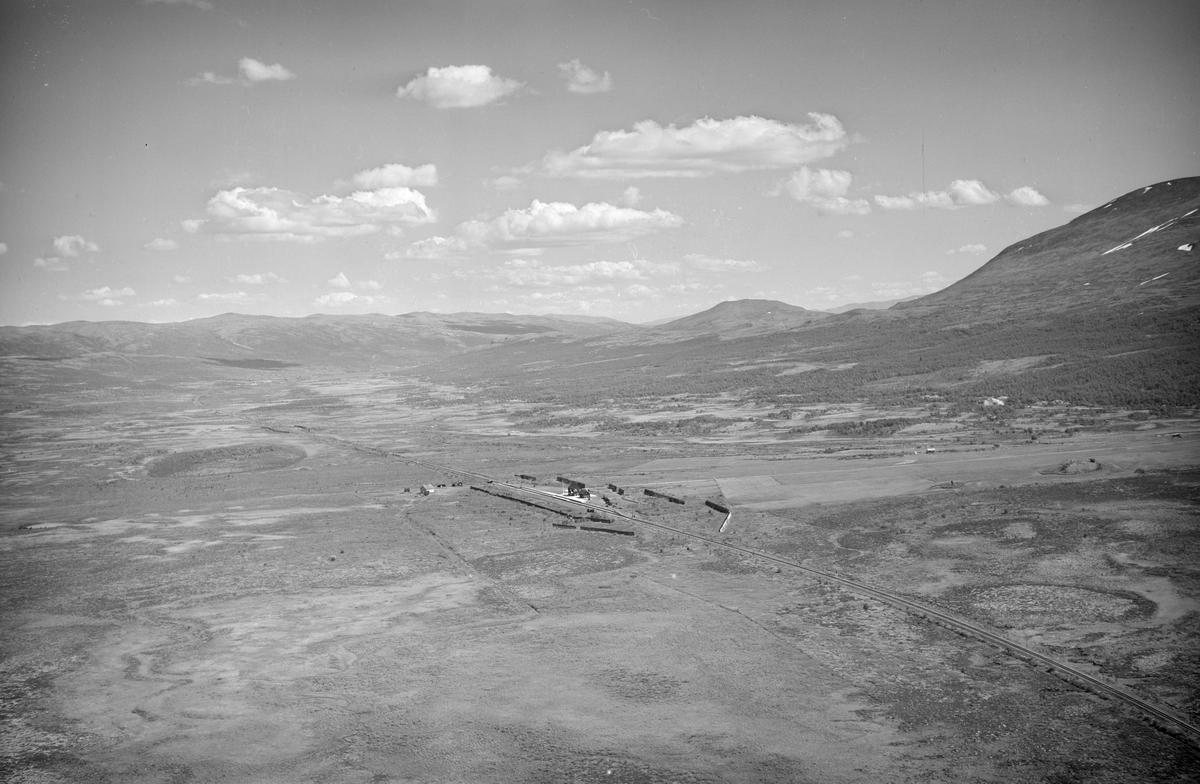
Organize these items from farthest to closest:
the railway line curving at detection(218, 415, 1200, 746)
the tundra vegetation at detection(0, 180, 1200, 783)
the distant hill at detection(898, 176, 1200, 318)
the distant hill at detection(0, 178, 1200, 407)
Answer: the distant hill at detection(898, 176, 1200, 318) < the distant hill at detection(0, 178, 1200, 407) < the tundra vegetation at detection(0, 180, 1200, 783) < the railway line curving at detection(218, 415, 1200, 746)

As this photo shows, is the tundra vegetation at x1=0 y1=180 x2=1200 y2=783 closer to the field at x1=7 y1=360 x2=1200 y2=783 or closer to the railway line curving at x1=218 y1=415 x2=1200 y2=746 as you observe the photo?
the field at x1=7 y1=360 x2=1200 y2=783

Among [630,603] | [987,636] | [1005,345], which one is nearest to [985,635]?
[987,636]

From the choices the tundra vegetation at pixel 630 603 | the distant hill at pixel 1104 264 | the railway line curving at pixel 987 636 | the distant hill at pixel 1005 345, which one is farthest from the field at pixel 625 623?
the distant hill at pixel 1104 264

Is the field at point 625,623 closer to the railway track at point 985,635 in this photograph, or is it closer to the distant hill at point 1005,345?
the railway track at point 985,635

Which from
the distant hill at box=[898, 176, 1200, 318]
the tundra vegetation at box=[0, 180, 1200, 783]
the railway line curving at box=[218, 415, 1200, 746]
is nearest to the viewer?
the railway line curving at box=[218, 415, 1200, 746]

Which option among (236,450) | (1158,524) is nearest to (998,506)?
(1158,524)

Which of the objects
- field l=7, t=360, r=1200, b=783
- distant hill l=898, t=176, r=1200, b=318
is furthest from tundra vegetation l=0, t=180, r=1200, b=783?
distant hill l=898, t=176, r=1200, b=318

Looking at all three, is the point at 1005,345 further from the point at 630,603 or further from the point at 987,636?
the point at 630,603

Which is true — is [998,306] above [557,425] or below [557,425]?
above

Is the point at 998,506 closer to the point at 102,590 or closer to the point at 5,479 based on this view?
the point at 102,590
